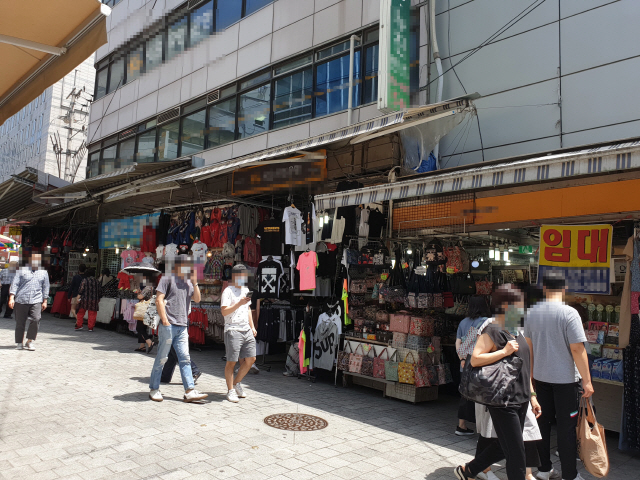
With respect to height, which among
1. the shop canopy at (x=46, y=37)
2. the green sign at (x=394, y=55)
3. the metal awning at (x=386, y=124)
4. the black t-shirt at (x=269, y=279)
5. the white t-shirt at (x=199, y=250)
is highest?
the green sign at (x=394, y=55)

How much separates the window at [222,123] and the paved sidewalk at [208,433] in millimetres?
7336

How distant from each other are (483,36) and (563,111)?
2.18 meters

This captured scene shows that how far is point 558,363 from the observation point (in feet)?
15.0

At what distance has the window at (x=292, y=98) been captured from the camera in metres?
11.6

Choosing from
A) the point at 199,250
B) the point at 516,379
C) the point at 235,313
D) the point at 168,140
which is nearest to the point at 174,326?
the point at 235,313

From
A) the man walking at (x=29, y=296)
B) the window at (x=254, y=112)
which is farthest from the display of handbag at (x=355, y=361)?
the window at (x=254, y=112)

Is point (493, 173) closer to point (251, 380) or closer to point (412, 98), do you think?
point (412, 98)

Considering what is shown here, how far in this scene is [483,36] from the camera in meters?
8.71

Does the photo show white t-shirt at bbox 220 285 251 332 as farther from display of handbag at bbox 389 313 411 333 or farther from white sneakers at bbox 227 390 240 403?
display of handbag at bbox 389 313 411 333

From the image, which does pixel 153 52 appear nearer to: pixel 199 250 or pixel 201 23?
pixel 201 23

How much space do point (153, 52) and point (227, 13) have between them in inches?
172

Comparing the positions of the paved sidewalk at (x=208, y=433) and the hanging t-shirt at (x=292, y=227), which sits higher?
the hanging t-shirt at (x=292, y=227)

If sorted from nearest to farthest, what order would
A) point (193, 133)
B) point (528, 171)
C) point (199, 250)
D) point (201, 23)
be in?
point (528, 171)
point (199, 250)
point (193, 133)
point (201, 23)

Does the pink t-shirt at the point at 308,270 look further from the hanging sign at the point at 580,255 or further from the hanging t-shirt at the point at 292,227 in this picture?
the hanging sign at the point at 580,255
